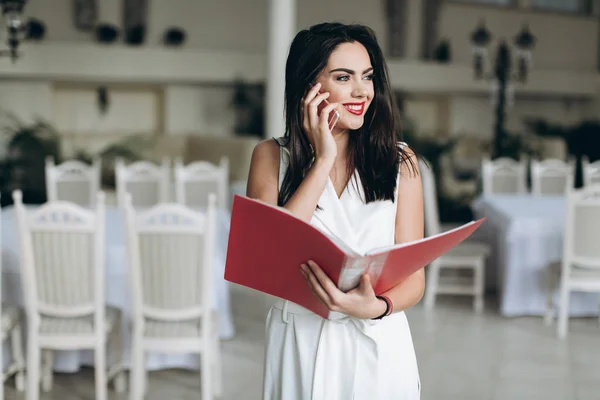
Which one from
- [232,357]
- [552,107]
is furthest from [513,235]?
[552,107]

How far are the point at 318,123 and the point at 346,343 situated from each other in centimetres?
46

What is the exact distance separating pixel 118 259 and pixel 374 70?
2.93 meters

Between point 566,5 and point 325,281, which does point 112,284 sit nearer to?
point 325,281

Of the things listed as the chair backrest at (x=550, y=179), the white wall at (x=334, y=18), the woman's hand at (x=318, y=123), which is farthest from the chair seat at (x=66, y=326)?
the white wall at (x=334, y=18)

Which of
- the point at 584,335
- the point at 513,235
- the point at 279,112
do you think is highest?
the point at 279,112

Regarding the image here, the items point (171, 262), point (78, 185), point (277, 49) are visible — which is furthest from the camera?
point (277, 49)

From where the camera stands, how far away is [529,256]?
561 centimetres

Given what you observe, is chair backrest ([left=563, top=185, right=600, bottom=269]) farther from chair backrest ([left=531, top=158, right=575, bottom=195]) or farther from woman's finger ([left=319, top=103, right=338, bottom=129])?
woman's finger ([left=319, top=103, right=338, bottom=129])

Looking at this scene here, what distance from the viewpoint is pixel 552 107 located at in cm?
1405

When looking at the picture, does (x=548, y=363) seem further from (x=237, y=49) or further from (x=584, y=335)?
(x=237, y=49)

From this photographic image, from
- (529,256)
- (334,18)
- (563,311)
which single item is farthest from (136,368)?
(334,18)

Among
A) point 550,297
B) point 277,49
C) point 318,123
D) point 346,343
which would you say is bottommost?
point 550,297

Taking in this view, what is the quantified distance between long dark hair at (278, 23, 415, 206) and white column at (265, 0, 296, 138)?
464 centimetres

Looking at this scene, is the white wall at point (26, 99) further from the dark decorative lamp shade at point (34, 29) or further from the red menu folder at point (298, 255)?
the red menu folder at point (298, 255)
